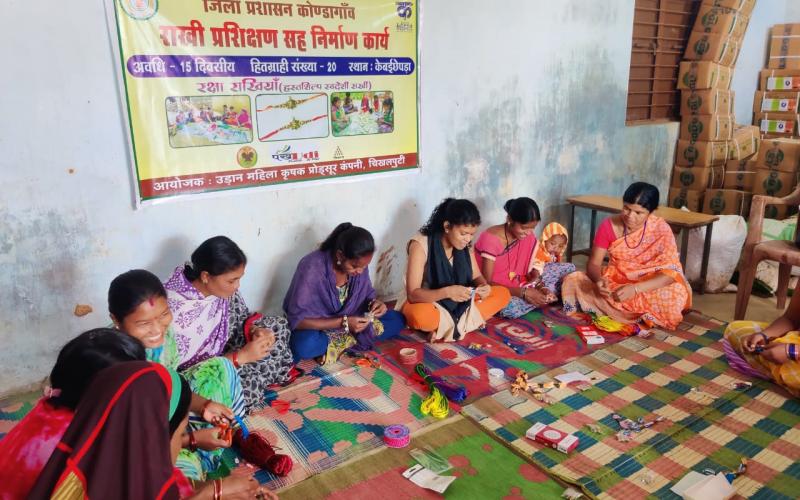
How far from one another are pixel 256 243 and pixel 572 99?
331 centimetres

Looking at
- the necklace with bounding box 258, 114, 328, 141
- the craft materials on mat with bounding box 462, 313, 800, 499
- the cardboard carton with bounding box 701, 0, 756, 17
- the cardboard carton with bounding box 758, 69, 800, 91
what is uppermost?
the cardboard carton with bounding box 701, 0, 756, 17

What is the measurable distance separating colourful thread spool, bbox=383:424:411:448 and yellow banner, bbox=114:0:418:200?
1.90 meters

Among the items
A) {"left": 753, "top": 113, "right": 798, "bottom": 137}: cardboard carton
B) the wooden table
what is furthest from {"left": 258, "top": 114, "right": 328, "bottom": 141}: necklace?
{"left": 753, "top": 113, "right": 798, "bottom": 137}: cardboard carton

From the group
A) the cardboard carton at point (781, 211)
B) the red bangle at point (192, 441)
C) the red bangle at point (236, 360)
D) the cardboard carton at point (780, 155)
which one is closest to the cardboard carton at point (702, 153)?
the cardboard carton at point (780, 155)

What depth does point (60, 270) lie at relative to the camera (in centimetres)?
325

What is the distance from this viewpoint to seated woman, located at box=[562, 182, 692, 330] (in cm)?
395

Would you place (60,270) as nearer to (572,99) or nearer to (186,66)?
(186,66)

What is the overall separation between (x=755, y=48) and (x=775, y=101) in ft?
2.41

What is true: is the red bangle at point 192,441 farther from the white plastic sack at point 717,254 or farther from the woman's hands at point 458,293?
the white plastic sack at point 717,254

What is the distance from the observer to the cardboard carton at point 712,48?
6.23 m

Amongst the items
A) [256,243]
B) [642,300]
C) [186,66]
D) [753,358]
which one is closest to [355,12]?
[186,66]

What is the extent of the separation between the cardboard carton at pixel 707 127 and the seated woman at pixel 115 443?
6.48 metres

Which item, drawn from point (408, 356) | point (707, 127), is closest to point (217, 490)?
point (408, 356)

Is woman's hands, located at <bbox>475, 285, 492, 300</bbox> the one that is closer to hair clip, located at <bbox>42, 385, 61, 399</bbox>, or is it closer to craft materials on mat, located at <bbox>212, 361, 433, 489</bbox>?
craft materials on mat, located at <bbox>212, 361, 433, 489</bbox>
